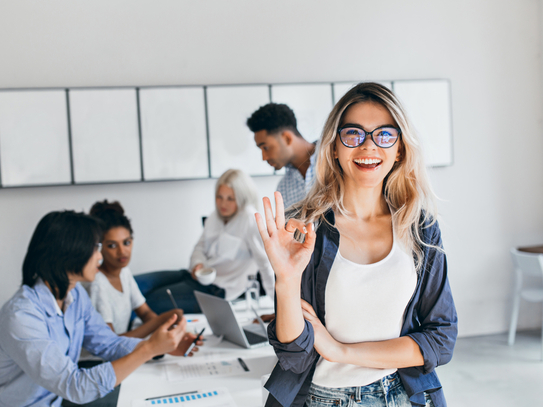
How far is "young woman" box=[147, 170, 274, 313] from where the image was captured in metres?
3.33

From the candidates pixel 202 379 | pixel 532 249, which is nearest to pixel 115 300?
pixel 202 379

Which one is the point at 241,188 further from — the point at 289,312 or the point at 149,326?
the point at 289,312

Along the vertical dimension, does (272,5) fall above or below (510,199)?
above

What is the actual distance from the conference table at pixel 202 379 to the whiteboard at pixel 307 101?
236 centimetres

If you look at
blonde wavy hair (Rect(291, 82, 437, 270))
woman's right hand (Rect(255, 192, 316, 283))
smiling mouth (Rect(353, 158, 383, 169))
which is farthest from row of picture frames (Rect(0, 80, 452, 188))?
woman's right hand (Rect(255, 192, 316, 283))

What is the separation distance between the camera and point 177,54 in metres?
3.89

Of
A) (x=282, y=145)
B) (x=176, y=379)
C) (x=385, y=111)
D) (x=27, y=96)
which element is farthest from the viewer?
(x=27, y=96)

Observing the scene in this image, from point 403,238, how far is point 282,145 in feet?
5.01

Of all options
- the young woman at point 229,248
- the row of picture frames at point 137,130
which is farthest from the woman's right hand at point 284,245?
the row of picture frames at point 137,130

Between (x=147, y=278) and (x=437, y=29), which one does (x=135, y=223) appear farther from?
(x=437, y=29)

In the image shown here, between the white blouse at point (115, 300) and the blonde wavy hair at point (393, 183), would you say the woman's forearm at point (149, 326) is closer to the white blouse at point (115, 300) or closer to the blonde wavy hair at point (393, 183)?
the white blouse at point (115, 300)

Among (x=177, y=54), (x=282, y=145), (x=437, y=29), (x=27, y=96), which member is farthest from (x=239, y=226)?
(x=437, y=29)

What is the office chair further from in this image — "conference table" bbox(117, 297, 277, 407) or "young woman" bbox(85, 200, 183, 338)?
"young woman" bbox(85, 200, 183, 338)

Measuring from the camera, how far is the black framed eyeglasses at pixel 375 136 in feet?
4.14
